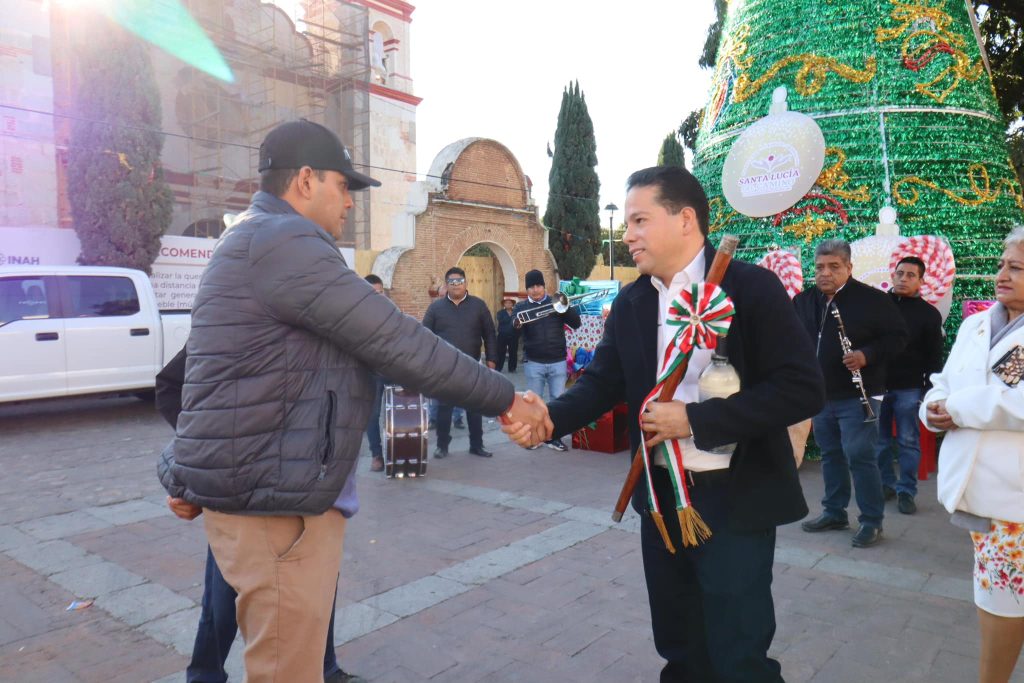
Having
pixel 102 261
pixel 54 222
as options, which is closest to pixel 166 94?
pixel 54 222

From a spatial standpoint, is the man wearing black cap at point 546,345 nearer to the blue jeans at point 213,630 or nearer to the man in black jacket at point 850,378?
the man in black jacket at point 850,378

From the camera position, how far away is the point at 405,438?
21.8ft

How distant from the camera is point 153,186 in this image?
15.0 m

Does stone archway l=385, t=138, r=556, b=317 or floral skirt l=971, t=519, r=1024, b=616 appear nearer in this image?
floral skirt l=971, t=519, r=1024, b=616

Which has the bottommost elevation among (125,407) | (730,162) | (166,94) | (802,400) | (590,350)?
(125,407)

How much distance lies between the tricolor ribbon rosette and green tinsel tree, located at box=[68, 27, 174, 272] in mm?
14978

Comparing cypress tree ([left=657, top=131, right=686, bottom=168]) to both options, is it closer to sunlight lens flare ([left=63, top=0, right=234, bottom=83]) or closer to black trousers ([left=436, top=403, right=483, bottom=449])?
sunlight lens flare ([left=63, top=0, right=234, bottom=83])

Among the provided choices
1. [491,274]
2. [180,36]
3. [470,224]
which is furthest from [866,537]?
[180,36]

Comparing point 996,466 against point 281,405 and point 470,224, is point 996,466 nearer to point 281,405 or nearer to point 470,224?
point 281,405

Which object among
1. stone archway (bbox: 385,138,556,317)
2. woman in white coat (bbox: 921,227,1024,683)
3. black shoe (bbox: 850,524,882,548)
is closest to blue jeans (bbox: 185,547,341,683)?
woman in white coat (bbox: 921,227,1024,683)

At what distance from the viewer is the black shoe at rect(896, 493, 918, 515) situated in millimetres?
5441

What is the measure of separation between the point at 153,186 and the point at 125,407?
19.1ft

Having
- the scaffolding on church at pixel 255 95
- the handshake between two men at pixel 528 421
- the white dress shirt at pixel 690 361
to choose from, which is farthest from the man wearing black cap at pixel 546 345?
the scaffolding on church at pixel 255 95

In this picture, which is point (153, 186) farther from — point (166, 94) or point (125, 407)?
point (166, 94)
